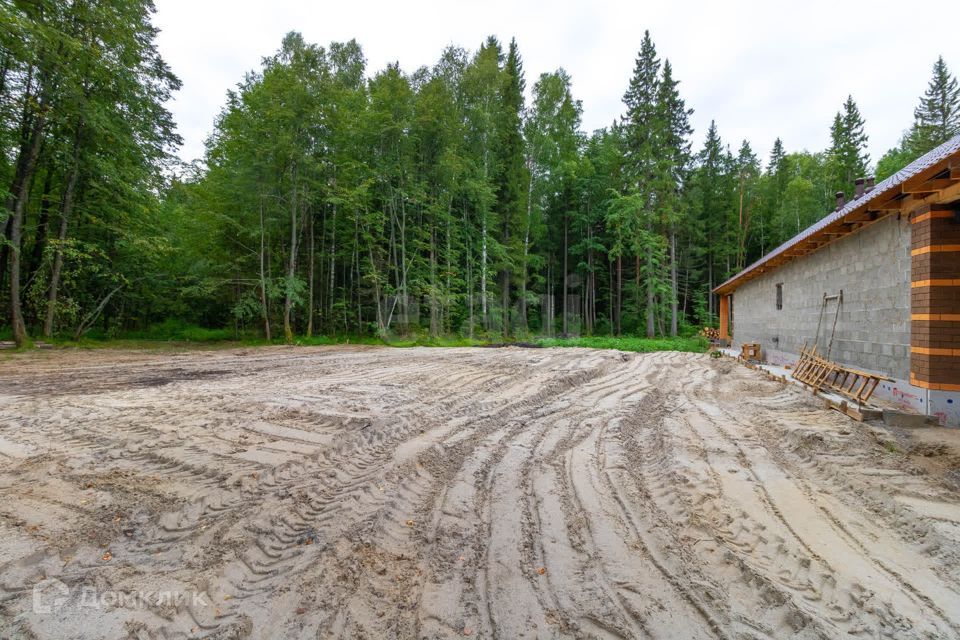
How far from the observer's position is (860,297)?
21.0ft

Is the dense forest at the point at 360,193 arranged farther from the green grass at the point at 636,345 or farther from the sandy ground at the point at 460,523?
the sandy ground at the point at 460,523

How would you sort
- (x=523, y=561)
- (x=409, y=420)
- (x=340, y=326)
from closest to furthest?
1. (x=523, y=561)
2. (x=409, y=420)
3. (x=340, y=326)

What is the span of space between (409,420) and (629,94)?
2633 centimetres

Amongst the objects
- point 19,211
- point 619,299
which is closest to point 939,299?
point 619,299

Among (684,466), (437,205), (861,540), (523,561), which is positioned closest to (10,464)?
(523,561)

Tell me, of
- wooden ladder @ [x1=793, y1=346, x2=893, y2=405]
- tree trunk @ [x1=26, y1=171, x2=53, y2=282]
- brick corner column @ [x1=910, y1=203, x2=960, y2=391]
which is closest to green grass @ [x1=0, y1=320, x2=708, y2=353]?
tree trunk @ [x1=26, y1=171, x2=53, y2=282]

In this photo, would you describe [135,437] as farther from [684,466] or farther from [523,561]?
[684,466]

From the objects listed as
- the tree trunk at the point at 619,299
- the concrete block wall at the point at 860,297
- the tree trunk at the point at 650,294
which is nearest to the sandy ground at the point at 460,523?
the concrete block wall at the point at 860,297

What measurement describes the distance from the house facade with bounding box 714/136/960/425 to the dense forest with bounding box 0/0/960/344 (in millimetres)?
13301

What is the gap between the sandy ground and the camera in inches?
68.6

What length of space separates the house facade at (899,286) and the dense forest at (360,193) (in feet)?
43.6

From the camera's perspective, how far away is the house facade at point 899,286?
15.3 feet

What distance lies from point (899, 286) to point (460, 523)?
24.1ft

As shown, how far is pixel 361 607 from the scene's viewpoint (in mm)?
1776
